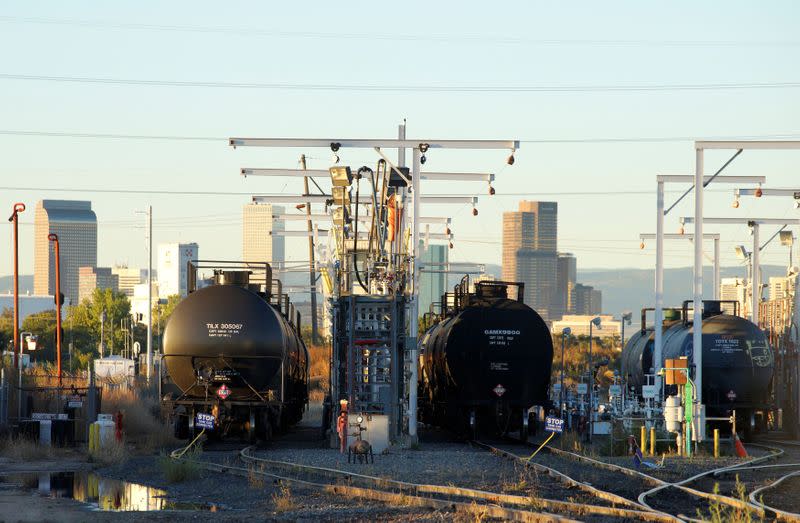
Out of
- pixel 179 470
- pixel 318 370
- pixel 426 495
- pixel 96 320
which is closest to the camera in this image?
pixel 426 495

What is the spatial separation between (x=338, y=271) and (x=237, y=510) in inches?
573

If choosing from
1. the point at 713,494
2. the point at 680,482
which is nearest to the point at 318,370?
the point at 680,482

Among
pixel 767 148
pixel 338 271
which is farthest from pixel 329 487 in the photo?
pixel 767 148

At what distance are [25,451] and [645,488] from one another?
579 inches

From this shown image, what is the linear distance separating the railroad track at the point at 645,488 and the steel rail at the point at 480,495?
47 cm

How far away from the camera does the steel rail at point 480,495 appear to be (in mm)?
17656

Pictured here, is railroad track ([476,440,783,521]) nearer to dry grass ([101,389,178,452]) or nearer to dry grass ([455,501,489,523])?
dry grass ([455,501,489,523])

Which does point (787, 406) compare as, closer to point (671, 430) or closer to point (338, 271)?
point (671, 430)

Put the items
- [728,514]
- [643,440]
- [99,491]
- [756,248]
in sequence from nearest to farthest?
1. [728,514]
2. [99,491]
3. [643,440]
4. [756,248]

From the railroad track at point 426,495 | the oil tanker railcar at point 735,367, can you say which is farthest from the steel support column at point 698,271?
the railroad track at point 426,495

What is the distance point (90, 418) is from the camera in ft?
107

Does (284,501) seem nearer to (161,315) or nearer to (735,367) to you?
(735,367)

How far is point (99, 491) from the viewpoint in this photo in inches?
922

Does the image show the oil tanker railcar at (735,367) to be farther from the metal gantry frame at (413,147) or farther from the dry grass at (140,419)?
the dry grass at (140,419)
